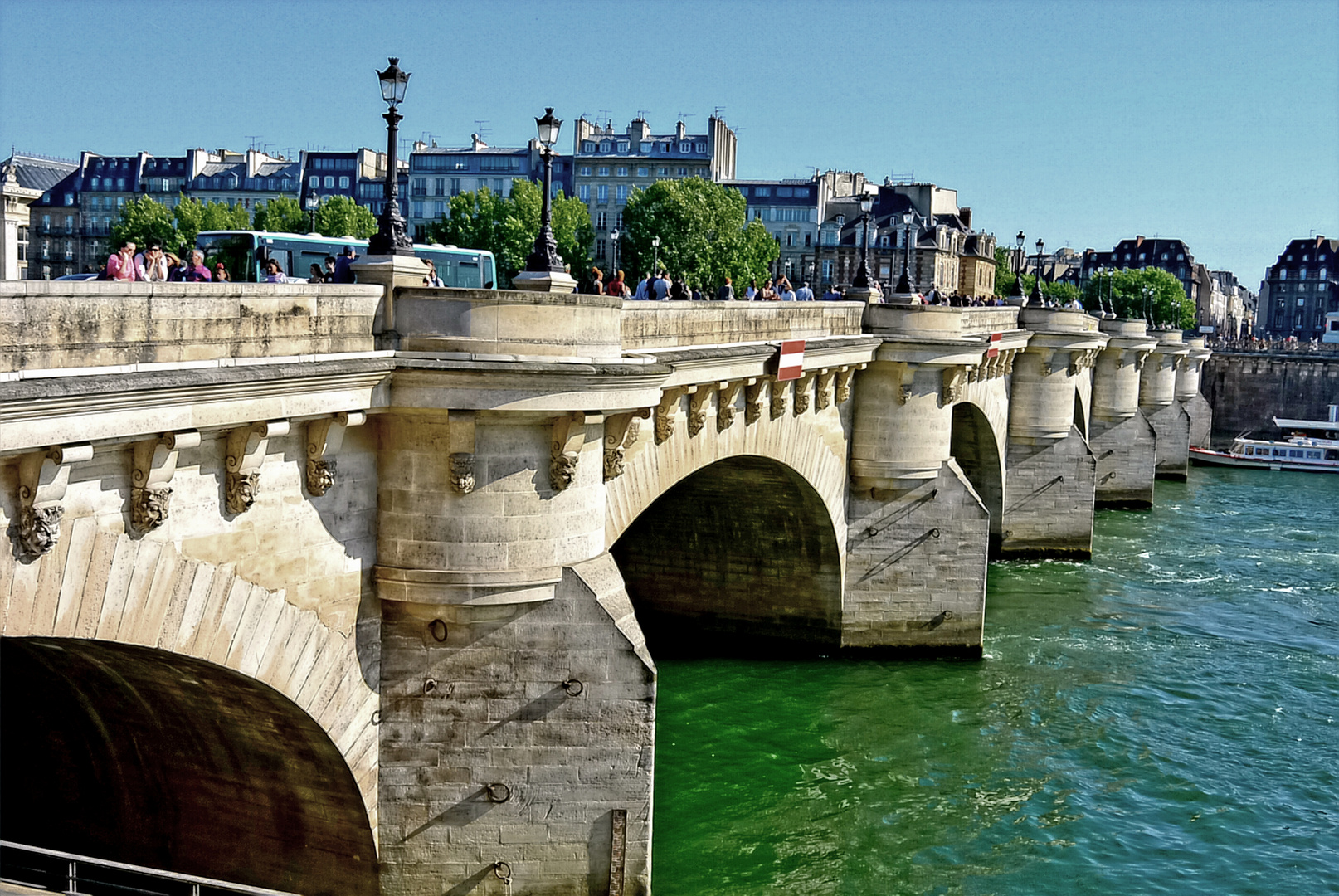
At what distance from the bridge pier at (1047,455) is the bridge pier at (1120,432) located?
36.2ft

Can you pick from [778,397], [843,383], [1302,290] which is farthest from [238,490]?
[1302,290]

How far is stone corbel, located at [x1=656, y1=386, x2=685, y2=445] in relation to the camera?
17391 millimetres

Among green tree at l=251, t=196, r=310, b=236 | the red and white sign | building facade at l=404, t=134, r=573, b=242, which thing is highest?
building facade at l=404, t=134, r=573, b=242

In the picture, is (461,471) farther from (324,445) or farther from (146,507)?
(146,507)

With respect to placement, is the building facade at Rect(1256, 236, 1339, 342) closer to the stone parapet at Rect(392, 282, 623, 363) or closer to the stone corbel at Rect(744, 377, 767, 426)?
the stone corbel at Rect(744, 377, 767, 426)

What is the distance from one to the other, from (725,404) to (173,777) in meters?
8.90

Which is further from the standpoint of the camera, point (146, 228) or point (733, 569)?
point (146, 228)

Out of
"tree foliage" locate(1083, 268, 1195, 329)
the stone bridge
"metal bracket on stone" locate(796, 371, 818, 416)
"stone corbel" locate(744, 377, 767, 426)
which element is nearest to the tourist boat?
"tree foliage" locate(1083, 268, 1195, 329)

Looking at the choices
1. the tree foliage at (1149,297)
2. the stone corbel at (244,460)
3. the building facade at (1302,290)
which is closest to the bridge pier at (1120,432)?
the stone corbel at (244,460)

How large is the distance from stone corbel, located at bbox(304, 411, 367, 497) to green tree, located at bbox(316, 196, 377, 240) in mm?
65149

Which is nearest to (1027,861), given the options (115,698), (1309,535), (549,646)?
(549,646)

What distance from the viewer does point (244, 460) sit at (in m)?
10.8

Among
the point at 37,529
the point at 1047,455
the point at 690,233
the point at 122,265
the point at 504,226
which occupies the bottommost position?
the point at 1047,455

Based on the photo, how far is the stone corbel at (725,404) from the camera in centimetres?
1950
